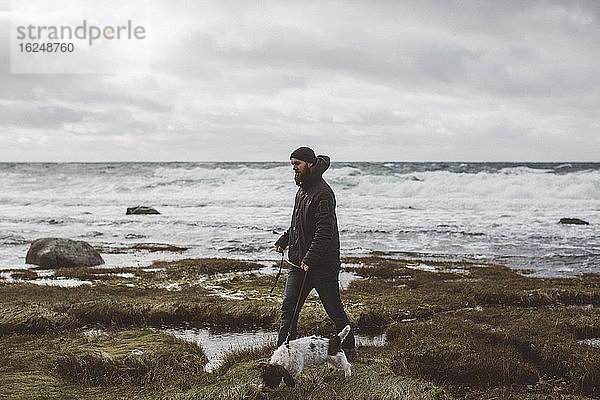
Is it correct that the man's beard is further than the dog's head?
Yes

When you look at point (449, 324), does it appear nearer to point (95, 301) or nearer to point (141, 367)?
point (141, 367)

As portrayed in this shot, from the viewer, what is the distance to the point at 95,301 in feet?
36.3

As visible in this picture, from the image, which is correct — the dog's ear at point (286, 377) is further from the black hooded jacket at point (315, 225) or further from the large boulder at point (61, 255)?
the large boulder at point (61, 255)

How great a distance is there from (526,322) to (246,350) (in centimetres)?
588

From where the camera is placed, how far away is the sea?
76.4ft

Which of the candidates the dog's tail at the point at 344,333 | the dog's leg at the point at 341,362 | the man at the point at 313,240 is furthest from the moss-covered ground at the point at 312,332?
the man at the point at 313,240

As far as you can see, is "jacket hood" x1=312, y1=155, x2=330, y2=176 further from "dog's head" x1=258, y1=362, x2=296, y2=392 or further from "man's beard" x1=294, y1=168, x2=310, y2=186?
"dog's head" x1=258, y1=362, x2=296, y2=392

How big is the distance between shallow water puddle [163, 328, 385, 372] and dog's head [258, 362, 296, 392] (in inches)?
97.9

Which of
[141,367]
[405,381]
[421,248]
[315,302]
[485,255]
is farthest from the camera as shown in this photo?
[421,248]

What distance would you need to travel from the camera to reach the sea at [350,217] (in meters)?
23.3

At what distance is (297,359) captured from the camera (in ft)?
19.7

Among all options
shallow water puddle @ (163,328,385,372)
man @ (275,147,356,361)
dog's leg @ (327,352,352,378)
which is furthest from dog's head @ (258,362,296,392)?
shallow water puddle @ (163,328,385,372)

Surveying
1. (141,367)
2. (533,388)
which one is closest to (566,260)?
(533,388)

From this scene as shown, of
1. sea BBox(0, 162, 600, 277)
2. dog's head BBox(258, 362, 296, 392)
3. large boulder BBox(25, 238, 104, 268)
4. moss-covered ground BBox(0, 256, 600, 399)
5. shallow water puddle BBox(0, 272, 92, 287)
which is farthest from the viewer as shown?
sea BBox(0, 162, 600, 277)
